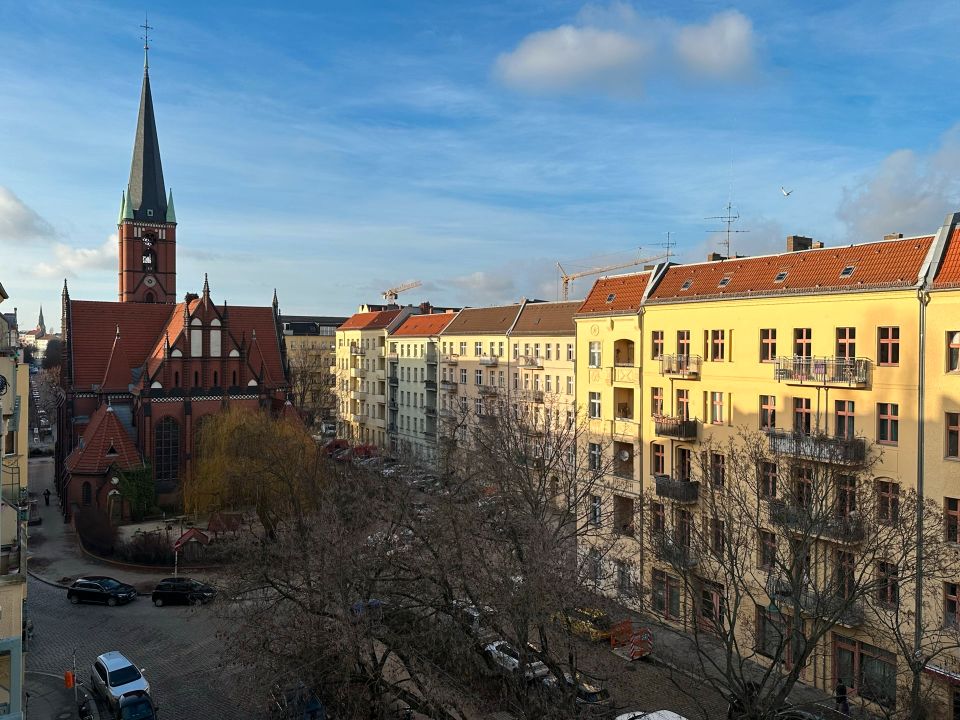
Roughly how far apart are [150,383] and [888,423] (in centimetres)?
4679

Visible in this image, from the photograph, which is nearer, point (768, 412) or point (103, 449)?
point (768, 412)

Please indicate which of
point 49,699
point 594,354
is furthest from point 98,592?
point 594,354

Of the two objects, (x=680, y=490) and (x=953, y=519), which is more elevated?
(x=953, y=519)

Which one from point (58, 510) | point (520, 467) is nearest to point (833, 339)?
point (520, 467)

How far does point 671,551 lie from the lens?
2008cm

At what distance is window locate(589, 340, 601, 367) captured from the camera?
3441 centimetres

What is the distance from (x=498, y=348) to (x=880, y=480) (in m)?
35.4

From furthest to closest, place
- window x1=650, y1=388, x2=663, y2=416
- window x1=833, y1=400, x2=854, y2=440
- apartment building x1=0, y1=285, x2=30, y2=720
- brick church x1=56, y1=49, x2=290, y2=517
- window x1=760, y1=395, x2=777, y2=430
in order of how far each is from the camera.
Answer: brick church x1=56, y1=49, x2=290, y2=517 → window x1=650, y1=388, x2=663, y2=416 → window x1=760, y1=395, x2=777, y2=430 → window x1=833, y1=400, x2=854, y2=440 → apartment building x1=0, y1=285, x2=30, y2=720

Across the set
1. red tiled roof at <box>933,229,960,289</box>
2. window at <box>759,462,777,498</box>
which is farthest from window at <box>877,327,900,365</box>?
window at <box>759,462,777,498</box>

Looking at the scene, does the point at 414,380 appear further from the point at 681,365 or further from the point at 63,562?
the point at 681,365

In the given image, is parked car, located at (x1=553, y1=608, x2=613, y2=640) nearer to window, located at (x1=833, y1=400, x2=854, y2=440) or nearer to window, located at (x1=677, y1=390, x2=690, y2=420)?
window, located at (x1=677, y1=390, x2=690, y2=420)

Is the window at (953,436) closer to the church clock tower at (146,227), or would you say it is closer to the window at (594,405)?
the window at (594,405)

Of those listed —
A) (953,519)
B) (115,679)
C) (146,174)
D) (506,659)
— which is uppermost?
(146,174)

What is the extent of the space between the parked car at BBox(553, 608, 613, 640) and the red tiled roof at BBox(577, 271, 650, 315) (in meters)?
13.4
